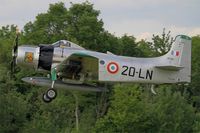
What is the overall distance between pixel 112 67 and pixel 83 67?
126cm

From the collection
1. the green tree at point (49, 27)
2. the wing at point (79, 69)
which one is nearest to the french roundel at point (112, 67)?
the wing at point (79, 69)

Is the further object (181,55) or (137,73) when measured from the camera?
(181,55)

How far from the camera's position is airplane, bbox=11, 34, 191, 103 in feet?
102

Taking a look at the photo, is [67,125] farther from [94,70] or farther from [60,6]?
[94,70]

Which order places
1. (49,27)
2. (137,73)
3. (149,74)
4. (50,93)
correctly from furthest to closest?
(49,27), (149,74), (137,73), (50,93)

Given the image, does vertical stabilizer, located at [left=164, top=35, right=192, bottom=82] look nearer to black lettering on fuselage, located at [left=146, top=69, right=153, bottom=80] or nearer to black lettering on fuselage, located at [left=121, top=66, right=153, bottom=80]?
black lettering on fuselage, located at [left=146, top=69, right=153, bottom=80]

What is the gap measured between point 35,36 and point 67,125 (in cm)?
868

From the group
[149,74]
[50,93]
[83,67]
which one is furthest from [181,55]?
[50,93]

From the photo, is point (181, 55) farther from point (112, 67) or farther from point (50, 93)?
point (50, 93)

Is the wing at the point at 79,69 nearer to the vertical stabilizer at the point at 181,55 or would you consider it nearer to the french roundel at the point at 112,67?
the french roundel at the point at 112,67

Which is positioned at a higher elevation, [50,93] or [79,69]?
[79,69]

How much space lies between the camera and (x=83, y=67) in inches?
1248

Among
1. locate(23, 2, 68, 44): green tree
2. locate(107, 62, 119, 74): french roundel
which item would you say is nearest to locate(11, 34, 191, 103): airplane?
locate(107, 62, 119, 74): french roundel

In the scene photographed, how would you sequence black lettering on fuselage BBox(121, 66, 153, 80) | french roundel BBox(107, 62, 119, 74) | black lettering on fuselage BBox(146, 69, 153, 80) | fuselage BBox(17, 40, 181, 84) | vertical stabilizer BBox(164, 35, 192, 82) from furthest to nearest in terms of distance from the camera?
1. vertical stabilizer BBox(164, 35, 192, 82)
2. black lettering on fuselage BBox(146, 69, 153, 80)
3. black lettering on fuselage BBox(121, 66, 153, 80)
4. french roundel BBox(107, 62, 119, 74)
5. fuselage BBox(17, 40, 181, 84)
